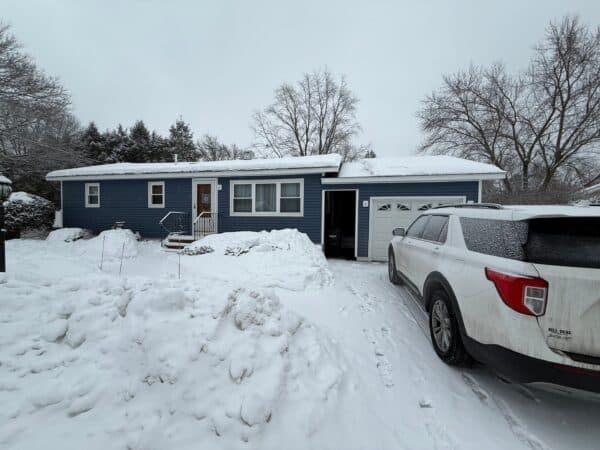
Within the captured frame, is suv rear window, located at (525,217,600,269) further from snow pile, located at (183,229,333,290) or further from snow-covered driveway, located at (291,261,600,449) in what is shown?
snow pile, located at (183,229,333,290)

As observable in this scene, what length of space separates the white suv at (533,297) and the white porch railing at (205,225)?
9.51 m

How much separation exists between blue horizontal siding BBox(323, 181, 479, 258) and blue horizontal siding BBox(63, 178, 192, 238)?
6284 millimetres

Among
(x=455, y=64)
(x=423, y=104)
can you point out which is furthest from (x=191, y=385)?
→ (x=455, y=64)

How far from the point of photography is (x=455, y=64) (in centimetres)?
2061

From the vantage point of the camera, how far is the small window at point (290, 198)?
33.3 feet

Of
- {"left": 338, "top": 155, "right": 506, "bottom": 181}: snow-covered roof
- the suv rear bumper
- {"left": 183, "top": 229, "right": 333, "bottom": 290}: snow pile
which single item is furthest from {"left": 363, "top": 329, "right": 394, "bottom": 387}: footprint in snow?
{"left": 338, "top": 155, "right": 506, "bottom": 181}: snow-covered roof

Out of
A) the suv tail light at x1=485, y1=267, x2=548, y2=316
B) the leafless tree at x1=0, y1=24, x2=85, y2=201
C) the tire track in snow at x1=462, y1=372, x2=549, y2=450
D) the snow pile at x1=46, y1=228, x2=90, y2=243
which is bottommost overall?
the tire track in snow at x1=462, y1=372, x2=549, y2=450

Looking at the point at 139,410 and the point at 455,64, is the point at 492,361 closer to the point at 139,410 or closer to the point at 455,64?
the point at 139,410

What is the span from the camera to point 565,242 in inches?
79.1

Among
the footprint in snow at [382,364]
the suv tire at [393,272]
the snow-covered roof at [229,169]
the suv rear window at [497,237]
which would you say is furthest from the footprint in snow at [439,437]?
the snow-covered roof at [229,169]

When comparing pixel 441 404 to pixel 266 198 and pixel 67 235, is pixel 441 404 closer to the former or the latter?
pixel 266 198

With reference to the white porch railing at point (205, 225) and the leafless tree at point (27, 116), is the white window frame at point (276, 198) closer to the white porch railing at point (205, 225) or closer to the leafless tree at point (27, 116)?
the white porch railing at point (205, 225)

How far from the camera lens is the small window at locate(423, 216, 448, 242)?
366cm

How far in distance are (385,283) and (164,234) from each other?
9515mm
